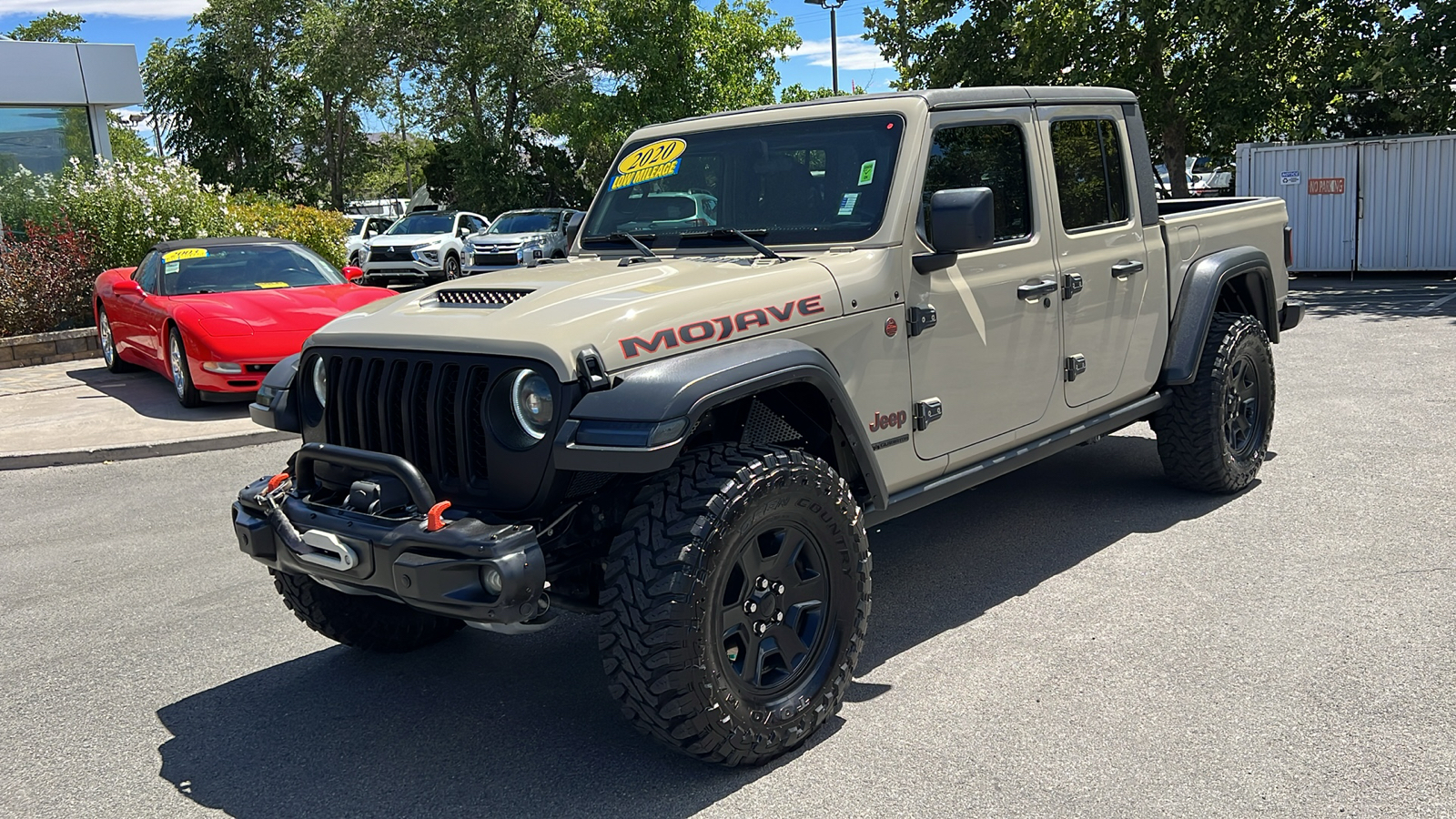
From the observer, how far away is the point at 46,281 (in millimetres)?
13883

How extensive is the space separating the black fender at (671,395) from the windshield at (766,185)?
842mm

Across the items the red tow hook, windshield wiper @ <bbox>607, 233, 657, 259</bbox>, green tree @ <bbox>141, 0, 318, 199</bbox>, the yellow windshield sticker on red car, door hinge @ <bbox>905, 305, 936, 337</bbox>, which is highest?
green tree @ <bbox>141, 0, 318, 199</bbox>

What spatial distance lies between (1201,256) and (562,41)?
2559 cm

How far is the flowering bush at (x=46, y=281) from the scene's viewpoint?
45.0 ft

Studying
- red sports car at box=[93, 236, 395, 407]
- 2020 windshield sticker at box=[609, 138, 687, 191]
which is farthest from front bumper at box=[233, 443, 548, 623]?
red sports car at box=[93, 236, 395, 407]

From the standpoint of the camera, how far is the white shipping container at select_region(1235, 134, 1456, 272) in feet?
57.0

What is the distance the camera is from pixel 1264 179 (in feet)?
61.7

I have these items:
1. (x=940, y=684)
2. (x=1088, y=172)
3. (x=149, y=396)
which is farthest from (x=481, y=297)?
(x=149, y=396)

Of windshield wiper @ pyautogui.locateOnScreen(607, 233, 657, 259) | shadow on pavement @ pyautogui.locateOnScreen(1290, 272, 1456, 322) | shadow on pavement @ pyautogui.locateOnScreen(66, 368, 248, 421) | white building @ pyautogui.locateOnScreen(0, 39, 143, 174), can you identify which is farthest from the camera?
white building @ pyautogui.locateOnScreen(0, 39, 143, 174)

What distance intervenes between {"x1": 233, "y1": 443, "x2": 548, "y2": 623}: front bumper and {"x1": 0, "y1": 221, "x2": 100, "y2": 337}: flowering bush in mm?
12119

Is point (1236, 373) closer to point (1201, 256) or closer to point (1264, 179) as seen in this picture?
point (1201, 256)

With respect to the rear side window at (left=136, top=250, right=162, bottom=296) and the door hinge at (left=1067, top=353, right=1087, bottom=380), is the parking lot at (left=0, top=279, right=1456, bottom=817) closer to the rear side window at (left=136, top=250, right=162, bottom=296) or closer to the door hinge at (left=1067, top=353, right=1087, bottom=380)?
the door hinge at (left=1067, top=353, right=1087, bottom=380)

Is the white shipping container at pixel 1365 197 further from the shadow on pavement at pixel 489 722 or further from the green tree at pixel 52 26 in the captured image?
the green tree at pixel 52 26

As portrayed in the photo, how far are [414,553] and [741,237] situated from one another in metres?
1.79
